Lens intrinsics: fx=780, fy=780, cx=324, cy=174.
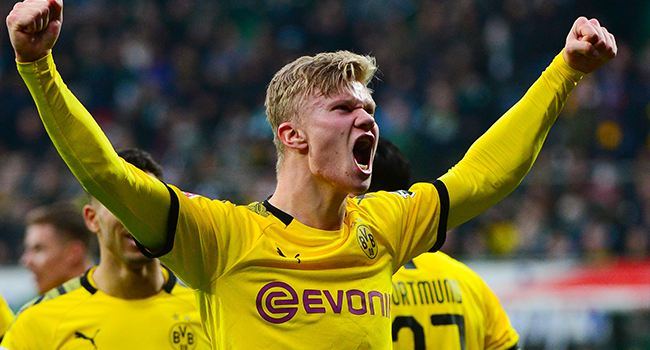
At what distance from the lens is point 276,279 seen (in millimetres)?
2693

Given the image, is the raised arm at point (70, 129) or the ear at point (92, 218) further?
the ear at point (92, 218)

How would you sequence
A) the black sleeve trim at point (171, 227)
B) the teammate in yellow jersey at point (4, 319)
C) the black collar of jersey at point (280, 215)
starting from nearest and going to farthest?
the black sleeve trim at point (171, 227), the black collar of jersey at point (280, 215), the teammate in yellow jersey at point (4, 319)

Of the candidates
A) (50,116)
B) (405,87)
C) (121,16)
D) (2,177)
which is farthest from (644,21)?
(50,116)

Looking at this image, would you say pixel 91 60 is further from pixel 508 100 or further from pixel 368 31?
pixel 508 100

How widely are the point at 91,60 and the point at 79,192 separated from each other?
4223mm

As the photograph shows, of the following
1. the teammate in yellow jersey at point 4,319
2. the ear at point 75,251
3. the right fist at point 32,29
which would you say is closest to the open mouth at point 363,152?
the right fist at point 32,29

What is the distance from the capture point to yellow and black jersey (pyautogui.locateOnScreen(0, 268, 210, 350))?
3754 millimetres

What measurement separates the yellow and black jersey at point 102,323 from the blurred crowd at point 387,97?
6899mm

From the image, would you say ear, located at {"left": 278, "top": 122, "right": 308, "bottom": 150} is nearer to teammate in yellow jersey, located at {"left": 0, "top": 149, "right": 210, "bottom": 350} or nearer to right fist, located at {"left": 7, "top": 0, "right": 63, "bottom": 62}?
right fist, located at {"left": 7, "top": 0, "right": 63, "bottom": 62}

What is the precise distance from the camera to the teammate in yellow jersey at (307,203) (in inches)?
94.1

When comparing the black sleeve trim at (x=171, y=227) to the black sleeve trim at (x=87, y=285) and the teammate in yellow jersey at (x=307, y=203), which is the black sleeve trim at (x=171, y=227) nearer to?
the teammate in yellow jersey at (x=307, y=203)

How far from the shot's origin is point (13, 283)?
32.5ft

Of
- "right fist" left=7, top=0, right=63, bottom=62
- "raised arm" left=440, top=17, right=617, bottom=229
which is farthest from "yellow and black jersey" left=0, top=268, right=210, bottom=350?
"right fist" left=7, top=0, right=63, bottom=62

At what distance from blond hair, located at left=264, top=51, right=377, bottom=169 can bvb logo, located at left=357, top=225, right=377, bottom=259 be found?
0.43 m
